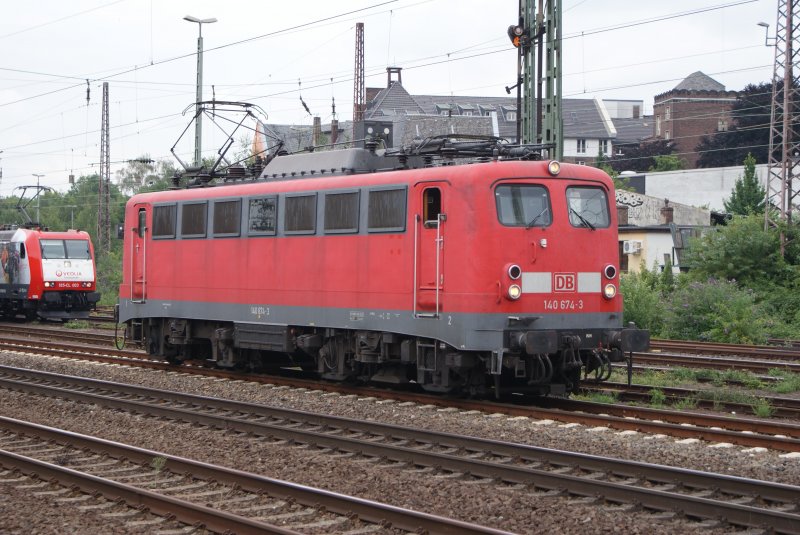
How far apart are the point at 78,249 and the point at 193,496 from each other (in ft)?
91.2

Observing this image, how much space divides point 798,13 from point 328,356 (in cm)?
2453

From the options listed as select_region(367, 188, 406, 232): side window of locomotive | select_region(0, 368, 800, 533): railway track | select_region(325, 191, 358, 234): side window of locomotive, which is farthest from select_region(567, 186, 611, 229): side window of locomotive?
select_region(0, 368, 800, 533): railway track

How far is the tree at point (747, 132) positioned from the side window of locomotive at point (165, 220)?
65294 millimetres

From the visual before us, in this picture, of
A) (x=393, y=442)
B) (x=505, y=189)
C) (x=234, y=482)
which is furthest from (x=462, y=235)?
(x=234, y=482)

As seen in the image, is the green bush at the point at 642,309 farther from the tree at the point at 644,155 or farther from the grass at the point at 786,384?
the tree at the point at 644,155

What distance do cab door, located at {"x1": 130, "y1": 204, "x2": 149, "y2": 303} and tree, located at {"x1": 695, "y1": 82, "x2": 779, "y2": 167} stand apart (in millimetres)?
65084

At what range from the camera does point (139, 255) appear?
66.6 feet

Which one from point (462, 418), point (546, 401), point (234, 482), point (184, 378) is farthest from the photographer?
point (184, 378)

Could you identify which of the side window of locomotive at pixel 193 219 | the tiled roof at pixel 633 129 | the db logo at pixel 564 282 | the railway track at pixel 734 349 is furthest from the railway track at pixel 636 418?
the tiled roof at pixel 633 129

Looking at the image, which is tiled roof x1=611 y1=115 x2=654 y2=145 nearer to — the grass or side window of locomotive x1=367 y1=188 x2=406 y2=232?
the grass

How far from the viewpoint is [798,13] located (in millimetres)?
34281

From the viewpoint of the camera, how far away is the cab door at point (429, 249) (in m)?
14.0

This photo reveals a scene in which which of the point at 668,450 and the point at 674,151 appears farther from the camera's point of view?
the point at 674,151

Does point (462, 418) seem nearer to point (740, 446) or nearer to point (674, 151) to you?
point (740, 446)
